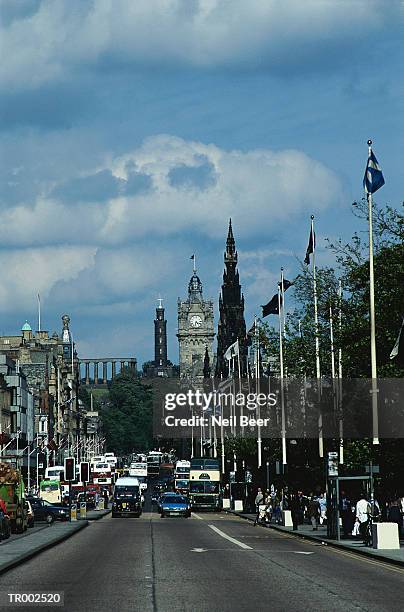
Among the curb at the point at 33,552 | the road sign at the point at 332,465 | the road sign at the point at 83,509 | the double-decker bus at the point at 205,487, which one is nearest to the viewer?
the curb at the point at 33,552

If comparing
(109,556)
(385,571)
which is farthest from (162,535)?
(385,571)

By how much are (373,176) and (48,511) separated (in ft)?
116

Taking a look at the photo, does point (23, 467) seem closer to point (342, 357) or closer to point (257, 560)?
point (342, 357)

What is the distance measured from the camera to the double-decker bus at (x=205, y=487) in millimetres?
108375

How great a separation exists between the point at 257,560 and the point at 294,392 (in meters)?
43.3

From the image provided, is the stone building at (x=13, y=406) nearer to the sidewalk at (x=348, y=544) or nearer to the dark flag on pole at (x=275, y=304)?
the dark flag on pole at (x=275, y=304)

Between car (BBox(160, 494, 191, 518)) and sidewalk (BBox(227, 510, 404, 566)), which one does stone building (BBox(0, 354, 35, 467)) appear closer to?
car (BBox(160, 494, 191, 518))

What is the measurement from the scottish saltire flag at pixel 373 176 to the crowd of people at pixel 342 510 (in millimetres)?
11464

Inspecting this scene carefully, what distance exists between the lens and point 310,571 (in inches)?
1261

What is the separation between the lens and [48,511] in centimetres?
7612

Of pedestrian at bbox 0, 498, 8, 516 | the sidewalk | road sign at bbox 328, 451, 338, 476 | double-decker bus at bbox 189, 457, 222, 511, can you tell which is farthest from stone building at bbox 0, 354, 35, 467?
road sign at bbox 328, 451, 338, 476

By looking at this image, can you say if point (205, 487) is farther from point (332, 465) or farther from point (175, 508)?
point (332, 465)

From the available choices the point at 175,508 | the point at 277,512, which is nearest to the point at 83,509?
the point at 175,508

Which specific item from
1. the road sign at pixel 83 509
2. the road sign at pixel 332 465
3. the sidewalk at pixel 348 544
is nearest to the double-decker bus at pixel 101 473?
the road sign at pixel 83 509
